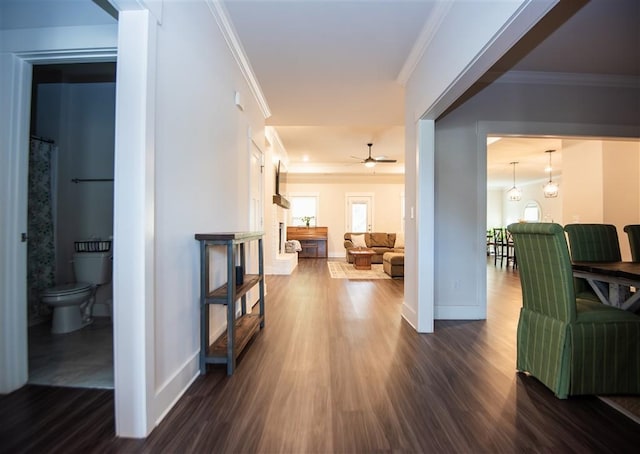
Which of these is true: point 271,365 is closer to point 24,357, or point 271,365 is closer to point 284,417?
point 284,417

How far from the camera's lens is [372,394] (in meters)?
1.68

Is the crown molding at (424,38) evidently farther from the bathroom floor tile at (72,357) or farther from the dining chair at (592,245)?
the bathroom floor tile at (72,357)

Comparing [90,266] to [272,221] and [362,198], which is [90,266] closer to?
[272,221]

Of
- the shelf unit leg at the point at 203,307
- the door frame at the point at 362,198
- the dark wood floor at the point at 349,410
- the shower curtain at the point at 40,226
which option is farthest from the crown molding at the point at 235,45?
the door frame at the point at 362,198

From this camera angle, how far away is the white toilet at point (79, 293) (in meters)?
2.47

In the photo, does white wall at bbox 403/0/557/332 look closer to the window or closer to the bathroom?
the bathroom

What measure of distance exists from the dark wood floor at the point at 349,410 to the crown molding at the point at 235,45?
2.67m

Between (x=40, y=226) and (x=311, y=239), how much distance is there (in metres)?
6.65

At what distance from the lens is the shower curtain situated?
277 centimetres

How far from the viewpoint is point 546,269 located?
1687 mm

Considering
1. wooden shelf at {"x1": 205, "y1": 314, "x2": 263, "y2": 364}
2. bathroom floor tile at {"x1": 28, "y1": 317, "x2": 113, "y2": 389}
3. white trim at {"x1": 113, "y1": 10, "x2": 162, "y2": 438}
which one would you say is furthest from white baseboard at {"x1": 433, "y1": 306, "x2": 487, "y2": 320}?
bathroom floor tile at {"x1": 28, "y1": 317, "x2": 113, "y2": 389}

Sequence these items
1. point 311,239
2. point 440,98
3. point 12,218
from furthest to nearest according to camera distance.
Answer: point 311,239
point 440,98
point 12,218

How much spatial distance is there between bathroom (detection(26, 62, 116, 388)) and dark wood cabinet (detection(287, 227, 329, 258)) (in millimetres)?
6007

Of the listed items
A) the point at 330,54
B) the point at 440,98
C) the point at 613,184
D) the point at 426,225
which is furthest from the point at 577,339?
the point at 613,184
